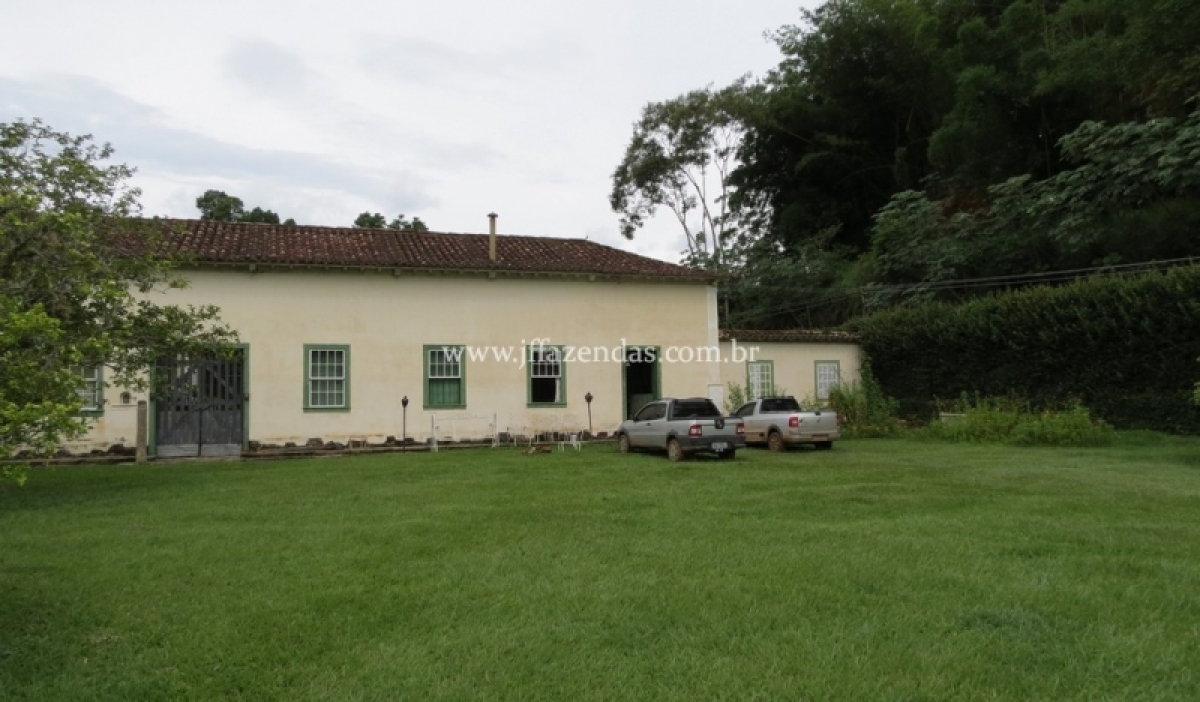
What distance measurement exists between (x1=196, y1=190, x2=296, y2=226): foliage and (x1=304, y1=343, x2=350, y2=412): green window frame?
2439 cm

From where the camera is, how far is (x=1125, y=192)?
23.2m

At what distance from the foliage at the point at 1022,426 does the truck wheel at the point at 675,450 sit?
26.5 ft

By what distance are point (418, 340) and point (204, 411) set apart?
522 cm

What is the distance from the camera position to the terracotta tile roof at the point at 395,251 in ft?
62.5

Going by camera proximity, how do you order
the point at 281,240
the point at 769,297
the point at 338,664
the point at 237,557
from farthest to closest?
the point at 769,297 → the point at 281,240 → the point at 237,557 → the point at 338,664

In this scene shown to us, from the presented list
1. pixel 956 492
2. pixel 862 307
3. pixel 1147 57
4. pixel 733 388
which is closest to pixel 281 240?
pixel 733 388

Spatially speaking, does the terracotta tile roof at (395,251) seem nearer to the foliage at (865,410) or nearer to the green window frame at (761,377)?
the green window frame at (761,377)

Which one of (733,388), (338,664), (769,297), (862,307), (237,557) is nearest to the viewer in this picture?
(338,664)

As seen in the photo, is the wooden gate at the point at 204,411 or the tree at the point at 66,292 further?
the wooden gate at the point at 204,411

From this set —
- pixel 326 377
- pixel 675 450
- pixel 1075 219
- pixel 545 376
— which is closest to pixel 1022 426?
pixel 675 450

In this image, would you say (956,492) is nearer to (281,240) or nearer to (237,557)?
(237,557)


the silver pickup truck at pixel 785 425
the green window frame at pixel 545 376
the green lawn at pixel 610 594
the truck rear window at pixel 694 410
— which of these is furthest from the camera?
the green window frame at pixel 545 376

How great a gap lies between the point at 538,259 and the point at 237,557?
1537cm

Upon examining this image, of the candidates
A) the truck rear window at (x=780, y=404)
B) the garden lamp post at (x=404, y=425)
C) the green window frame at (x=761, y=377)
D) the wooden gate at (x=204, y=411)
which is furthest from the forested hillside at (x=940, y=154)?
the wooden gate at (x=204, y=411)
